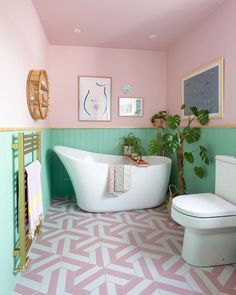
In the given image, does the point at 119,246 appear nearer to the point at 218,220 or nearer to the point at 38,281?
the point at 38,281

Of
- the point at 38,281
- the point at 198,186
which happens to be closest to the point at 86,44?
the point at 198,186

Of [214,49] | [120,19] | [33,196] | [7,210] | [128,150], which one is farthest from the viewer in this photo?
[128,150]

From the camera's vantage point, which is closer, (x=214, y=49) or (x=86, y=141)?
(x=214, y=49)

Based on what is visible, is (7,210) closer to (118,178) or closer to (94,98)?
(118,178)

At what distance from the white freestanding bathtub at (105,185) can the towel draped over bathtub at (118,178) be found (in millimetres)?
62

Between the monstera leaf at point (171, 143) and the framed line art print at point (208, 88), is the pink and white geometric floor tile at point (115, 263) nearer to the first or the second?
the monstera leaf at point (171, 143)

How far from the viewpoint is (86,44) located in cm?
333

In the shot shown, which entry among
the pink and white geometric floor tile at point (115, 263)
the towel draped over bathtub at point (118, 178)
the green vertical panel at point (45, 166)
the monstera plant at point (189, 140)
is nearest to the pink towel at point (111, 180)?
the towel draped over bathtub at point (118, 178)

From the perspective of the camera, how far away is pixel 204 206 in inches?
69.5

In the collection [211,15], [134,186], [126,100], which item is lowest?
[134,186]

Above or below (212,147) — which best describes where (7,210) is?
below

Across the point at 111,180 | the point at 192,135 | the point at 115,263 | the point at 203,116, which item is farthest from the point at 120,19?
the point at 115,263

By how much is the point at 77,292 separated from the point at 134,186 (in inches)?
59.3

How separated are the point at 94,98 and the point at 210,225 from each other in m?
2.52
